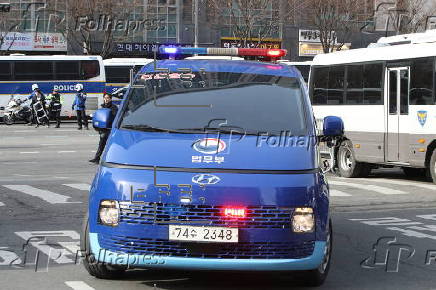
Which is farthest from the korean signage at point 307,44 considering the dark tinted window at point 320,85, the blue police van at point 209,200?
the blue police van at point 209,200

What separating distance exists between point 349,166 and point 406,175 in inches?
56.1

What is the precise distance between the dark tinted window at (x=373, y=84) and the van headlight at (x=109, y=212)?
1282cm

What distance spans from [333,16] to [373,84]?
41.6 metres

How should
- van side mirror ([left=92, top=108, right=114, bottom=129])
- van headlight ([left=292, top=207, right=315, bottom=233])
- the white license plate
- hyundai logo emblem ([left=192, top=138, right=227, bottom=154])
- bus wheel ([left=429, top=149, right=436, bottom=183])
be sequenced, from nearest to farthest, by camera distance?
1. the white license plate
2. van headlight ([left=292, top=207, right=315, bottom=233])
3. hyundai logo emblem ([left=192, top=138, right=227, bottom=154])
4. van side mirror ([left=92, top=108, right=114, bottom=129])
5. bus wheel ([left=429, top=149, right=436, bottom=183])

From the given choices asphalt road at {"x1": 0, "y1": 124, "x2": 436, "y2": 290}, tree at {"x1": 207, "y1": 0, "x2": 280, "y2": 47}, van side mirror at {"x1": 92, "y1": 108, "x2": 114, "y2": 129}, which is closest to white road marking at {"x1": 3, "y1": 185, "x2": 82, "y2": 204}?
asphalt road at {"x1": 0, "y1": 124, "x2": 436, "y2": 290}

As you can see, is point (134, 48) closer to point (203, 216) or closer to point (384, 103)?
point (384, 103)

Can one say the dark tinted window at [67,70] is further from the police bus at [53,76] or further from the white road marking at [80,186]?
the white road marking at [80,186]

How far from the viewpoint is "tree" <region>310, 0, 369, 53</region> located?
2330 inches

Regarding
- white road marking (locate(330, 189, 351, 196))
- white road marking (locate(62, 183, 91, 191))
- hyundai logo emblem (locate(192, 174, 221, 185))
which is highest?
hyundai logo emblem (locate(192, 174, 221, 185))

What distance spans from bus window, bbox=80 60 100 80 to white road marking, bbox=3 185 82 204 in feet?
105

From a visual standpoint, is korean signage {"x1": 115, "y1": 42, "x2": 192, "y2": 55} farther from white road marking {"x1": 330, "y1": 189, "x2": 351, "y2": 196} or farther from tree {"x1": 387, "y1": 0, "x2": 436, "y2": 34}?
white road marking {"x1": 330, "y1": 189, "x2": 351, "y2": 196}

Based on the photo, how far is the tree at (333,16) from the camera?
5919cm

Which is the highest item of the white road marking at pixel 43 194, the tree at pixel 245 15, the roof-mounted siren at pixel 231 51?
the tree at pixel 245 15

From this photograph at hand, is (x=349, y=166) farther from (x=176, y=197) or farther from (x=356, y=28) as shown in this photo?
(x=356, y=28)
